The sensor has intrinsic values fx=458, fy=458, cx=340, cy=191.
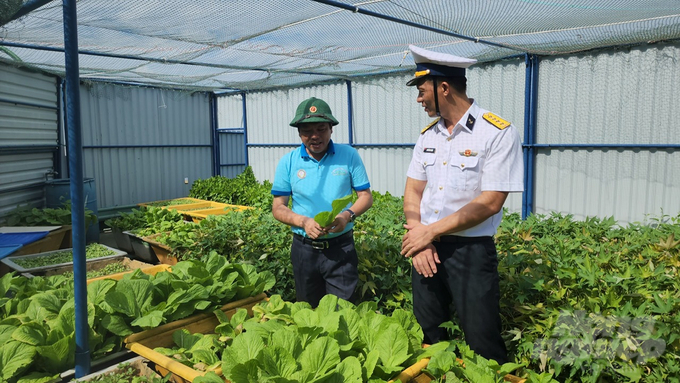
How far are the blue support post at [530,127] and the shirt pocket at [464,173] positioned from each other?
4746mm

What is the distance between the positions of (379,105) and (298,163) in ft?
18.5

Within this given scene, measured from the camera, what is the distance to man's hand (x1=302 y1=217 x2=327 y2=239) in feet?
9.00

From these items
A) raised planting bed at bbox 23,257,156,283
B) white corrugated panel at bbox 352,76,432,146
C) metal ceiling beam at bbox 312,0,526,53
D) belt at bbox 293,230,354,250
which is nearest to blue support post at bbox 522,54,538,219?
metal ceiling beam at bbox 312,0,526,53

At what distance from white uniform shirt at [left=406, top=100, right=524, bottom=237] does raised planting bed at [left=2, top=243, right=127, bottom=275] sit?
11.4 ft

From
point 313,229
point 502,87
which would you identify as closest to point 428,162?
point 313,229

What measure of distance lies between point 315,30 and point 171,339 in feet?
12.2

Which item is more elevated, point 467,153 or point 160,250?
point 467,153

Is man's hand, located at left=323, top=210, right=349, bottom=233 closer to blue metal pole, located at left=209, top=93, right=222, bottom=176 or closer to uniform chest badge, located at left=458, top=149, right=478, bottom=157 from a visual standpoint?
uniform chest badge, located at left=458, top=149, right=478, bottom=157

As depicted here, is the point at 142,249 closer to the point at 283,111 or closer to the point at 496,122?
the point at 283,111

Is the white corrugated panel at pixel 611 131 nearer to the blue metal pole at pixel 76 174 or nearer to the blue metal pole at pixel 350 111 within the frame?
the blue metal pole at pixel 350 111

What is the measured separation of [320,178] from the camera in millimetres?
3049

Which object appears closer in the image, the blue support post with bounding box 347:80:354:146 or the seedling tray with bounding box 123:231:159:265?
the seedling tray with bounding box 123:231:159:265

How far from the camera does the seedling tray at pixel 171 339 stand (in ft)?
6.33

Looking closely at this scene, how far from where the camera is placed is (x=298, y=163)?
10.3ft
